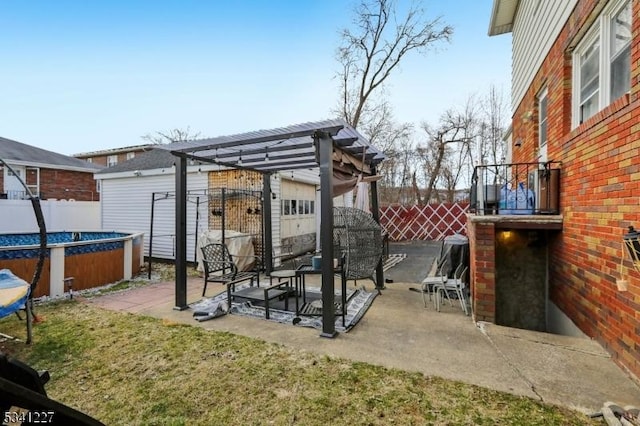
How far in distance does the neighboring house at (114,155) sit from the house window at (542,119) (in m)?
20.7

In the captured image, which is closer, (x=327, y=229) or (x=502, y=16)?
(x=327, y=229)

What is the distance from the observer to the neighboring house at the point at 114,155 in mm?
20266

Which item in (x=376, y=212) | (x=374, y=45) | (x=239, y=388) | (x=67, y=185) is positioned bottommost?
(x=239, y=388)

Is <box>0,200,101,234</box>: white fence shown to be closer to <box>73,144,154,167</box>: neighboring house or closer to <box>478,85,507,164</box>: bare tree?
<box>73,144,154,167</box>: neighboring house

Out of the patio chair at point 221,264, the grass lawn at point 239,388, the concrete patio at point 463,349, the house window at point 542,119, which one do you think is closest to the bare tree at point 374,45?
the house window at point 542,119

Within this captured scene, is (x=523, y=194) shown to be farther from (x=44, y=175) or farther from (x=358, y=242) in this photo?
(x=44, y=175)

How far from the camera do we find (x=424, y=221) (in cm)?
1291

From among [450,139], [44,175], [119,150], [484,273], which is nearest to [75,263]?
[484,273]

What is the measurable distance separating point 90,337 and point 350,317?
2919mm

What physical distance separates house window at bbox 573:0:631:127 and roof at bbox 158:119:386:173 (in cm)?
245

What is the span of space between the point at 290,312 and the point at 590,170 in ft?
12.1

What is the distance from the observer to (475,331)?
3.35 meters

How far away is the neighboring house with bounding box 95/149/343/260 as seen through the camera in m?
7.61

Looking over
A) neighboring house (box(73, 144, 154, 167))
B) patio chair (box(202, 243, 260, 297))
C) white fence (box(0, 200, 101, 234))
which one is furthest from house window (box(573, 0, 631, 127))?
neighboring house (box(73, 144, 154, 167))
